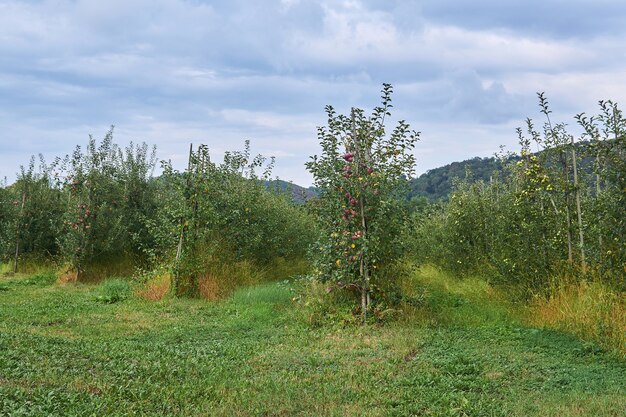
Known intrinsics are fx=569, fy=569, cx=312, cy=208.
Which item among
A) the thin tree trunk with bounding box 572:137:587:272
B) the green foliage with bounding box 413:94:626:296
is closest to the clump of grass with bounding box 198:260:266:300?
the green foliage with bounding box 413:94:626:296

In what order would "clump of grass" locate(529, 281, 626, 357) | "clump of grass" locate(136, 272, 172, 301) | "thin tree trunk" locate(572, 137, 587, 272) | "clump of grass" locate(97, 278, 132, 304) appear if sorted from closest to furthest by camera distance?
1. "clump of grass" locate(529, 281, 626, 357)
2. "thin tree trunk" locate(572, 137, 587, 272)
3. "clump of grass" locate(97, 278, 132, 304)
4. "clump of grass" locate(136, 272, 172, 301)

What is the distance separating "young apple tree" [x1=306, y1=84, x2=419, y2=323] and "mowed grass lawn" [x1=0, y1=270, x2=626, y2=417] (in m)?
0.96

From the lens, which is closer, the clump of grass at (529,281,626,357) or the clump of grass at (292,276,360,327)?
the clump of grass at (529,281,626,357)

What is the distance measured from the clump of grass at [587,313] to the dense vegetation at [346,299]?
3 cm

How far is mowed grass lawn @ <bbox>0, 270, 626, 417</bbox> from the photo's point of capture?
15.7ft

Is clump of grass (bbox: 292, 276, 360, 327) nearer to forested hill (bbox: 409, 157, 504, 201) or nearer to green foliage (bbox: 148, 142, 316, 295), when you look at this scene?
green foliage (bbox: 148, 142, 316, 295)

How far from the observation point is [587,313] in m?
7.38

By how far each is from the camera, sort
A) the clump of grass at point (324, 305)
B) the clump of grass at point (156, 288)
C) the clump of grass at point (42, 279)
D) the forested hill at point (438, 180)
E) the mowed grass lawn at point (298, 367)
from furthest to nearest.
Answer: the forested hill at point (438, 180) → the clump of grass at point (42, 279) → the clump of grass at point (156, 288) → the clump of grass at point (324, 305) → the mowed grass lawn at point (298, 367)

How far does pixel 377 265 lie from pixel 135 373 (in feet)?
14.9

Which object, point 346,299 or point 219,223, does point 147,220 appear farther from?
point 346,299

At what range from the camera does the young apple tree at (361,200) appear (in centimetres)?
879

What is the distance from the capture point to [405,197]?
925 cm

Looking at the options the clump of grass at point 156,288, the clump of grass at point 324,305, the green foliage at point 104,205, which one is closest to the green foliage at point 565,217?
the clump of grass at point 324,305

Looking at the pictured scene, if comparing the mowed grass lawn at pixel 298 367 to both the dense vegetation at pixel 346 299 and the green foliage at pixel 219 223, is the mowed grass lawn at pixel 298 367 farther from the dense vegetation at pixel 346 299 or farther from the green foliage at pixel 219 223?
the green foliage at pixel 219 223
